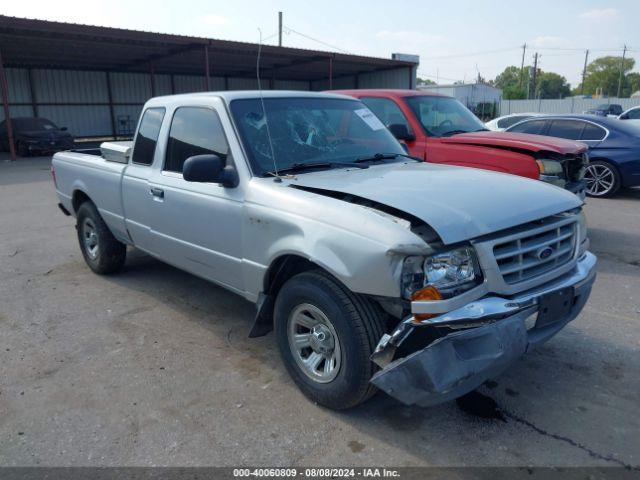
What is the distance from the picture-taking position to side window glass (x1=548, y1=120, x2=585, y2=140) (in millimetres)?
10466

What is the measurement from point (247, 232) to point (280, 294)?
50 centimetres

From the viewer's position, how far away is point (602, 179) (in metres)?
10.2

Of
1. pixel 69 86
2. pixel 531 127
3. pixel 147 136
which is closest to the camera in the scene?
pixel 147 136

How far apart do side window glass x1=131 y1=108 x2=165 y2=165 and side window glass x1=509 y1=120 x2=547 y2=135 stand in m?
8.43

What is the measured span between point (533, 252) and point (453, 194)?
0.56 metres

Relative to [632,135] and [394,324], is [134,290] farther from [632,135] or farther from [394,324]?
[632,135]

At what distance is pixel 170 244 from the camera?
439 cm

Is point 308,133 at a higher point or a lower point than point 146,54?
lower

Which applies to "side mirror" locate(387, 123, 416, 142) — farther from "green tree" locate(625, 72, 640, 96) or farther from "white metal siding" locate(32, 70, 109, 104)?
"green tree" locate(625, 72, 640, 96)

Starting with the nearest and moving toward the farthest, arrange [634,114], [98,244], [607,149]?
1. [98,244]
2. [607,149]
3. [634,114]

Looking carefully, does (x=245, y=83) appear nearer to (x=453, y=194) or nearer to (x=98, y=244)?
(x=98, y=244)

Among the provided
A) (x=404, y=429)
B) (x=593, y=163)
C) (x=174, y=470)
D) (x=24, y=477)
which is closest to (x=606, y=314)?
(x=404, y=429)

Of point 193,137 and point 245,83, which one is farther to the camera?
point 245,83

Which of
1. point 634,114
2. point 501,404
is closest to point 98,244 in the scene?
point 501,404
